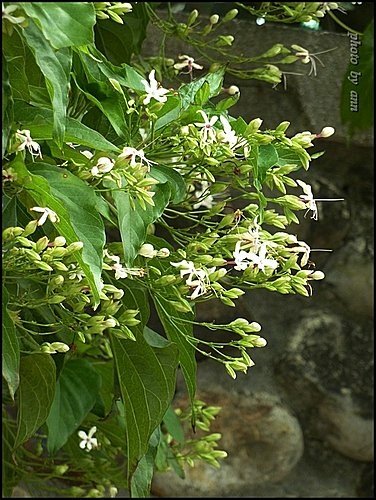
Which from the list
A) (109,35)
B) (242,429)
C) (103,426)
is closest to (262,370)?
(242,429)

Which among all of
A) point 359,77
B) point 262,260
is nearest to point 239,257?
point 262,260

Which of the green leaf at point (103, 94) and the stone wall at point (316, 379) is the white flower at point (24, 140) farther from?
the stone wall at point (316, 379)

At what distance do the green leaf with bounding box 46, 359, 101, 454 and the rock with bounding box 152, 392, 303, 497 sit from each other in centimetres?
35

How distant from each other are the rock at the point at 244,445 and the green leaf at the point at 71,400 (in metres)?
0.35

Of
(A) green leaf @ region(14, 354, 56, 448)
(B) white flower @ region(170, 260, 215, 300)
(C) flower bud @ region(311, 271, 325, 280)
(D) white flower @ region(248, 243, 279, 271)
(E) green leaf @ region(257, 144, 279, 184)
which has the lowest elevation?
(A) green leaf @ region(14, 354, 56, 448)

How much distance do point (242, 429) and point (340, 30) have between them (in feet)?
1.53

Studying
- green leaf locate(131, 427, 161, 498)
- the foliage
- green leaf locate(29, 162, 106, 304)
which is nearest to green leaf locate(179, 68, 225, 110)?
the foliage

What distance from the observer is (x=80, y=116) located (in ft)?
1.88

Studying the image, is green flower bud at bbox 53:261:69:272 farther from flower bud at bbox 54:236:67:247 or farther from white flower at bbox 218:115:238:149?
white flower at bbox 218:115:238:149

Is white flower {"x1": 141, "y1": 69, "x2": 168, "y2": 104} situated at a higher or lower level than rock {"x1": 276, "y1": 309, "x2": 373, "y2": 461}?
higher

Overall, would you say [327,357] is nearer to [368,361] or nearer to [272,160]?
[368,361]

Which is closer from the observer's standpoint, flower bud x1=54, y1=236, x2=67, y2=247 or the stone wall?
flower bud x1=54, y1=236, x2=67, y2=247

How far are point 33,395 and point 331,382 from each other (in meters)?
0.58

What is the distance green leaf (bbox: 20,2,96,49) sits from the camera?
1.19ft
